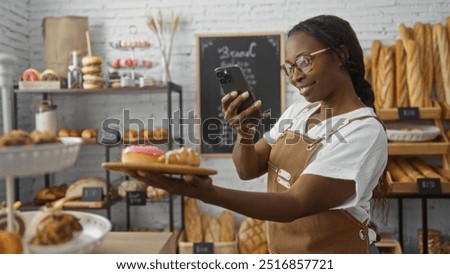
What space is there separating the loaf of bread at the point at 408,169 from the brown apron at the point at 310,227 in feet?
2.10

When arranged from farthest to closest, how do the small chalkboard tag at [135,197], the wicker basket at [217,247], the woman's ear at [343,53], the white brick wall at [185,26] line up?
1. the wicker basket at [217,247]
2. the small chalkboard tag at [135,197]
3. the white brick wall at [185,26]
4. the woman's ear at [343,53]

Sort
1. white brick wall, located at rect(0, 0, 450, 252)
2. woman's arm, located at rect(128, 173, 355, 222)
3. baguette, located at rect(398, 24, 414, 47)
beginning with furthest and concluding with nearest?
1. baguette, located at rect(398, 24, 414, 47)
2. white brick wall, located at rect(0, 0, 450, 252)
3. woman's arm, located at rect(128, 173, 355, 222)

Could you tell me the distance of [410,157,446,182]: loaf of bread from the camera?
49.2 inches

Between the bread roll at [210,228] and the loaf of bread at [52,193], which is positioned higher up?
the loaf of bread at [52,193]

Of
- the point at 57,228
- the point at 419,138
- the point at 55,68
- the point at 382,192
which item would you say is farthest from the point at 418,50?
the point at 57,228

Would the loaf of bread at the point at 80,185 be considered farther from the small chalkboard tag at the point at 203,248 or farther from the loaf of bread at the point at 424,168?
the loaf of bread at the point at 424,168

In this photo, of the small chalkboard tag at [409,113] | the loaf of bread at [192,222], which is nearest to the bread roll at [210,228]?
the loaf of bread at [192,222]

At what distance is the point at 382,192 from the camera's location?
0.79 m

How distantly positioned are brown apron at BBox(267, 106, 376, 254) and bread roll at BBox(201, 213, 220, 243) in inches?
33.2

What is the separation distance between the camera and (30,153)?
38 centimetres

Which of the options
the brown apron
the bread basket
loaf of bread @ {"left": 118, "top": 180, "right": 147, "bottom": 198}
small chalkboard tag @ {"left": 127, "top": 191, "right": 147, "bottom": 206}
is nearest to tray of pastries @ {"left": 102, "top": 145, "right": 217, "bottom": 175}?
the brown apron

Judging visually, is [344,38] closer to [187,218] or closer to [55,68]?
[55,68]

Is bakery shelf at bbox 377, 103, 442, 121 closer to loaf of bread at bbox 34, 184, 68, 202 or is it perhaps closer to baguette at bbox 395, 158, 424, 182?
baguette at bbox 395, 158, 424, 182

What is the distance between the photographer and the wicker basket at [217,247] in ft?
4.50
